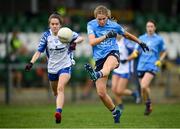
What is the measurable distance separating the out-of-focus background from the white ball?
9.54 metres

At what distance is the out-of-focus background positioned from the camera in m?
24.8

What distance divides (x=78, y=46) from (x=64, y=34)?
12594 millimetres

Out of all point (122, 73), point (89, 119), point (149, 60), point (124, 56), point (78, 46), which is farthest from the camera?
point (78, 46)

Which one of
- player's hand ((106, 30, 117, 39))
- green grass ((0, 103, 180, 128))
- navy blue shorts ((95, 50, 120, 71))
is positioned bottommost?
green grass ((0, 103, 180, 128))

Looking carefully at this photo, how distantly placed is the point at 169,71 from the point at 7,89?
5.57 meters

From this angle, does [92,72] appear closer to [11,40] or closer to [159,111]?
[159,111]

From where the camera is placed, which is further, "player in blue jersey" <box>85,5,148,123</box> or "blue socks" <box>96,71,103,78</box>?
"player in blue jersey" <box>85,5,148,123</box>

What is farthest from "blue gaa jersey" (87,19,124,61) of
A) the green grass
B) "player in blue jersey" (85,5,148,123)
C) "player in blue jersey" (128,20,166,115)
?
"player in blue jersey" (128,20,166,115)

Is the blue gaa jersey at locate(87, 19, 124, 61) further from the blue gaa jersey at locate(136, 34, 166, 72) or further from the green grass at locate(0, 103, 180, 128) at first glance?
the blue gaa jersey at locate(136, 34, 166, 72)

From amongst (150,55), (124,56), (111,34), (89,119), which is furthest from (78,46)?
(111,34)

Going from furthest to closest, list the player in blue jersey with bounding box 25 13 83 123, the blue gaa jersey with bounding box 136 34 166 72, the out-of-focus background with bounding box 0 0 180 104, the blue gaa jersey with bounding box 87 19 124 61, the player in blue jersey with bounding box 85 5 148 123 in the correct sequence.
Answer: the out-of-focus background with bounding box 0 0 180 104 → the blue gaa jersey with bounding box 136 34 166 72 → the player in blue jersey with bounding box 25 13 83 123 → the blue gaa jersey with bounding box 87 19 124 61 → the player in blue jersey with bounding box 85 5 148 123

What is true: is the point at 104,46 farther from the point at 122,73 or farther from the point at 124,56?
the point at 124,56

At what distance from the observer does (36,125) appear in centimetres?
1513

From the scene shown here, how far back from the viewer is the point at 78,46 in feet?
90.6
